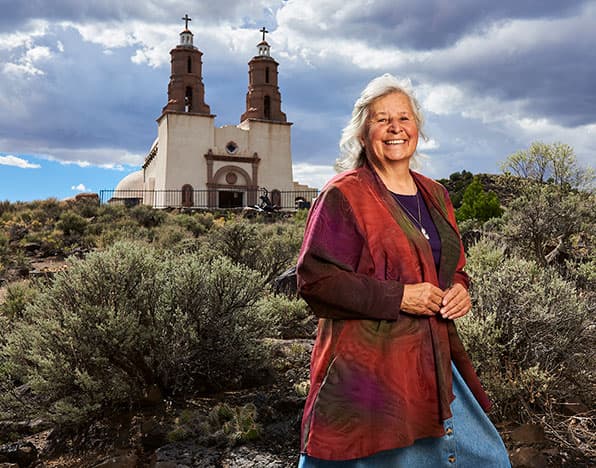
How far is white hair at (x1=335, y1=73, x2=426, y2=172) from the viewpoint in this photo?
224cm

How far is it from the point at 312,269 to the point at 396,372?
440 millimetres

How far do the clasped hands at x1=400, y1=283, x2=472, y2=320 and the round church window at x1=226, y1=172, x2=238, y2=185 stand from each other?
32.0m

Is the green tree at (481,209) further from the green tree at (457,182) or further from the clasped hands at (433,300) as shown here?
the clasped hands at (433,300)

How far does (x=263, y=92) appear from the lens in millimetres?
35531

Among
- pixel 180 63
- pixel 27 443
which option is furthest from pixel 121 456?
pixel 180 63

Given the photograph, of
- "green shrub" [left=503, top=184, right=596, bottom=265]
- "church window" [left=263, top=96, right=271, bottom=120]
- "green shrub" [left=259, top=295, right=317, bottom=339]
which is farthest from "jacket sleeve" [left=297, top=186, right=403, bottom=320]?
"church window" [left=263, top=96, right=271, bottom=120]

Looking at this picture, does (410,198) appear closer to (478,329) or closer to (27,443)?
(478,329)

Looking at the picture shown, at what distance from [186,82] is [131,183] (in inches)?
351

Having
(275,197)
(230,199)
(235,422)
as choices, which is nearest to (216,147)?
(230,199)

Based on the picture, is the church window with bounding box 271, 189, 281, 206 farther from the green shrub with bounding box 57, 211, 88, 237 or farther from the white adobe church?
the green shrub with bounding box 57, 211, 88, 237

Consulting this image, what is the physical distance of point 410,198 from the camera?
89.1 inches

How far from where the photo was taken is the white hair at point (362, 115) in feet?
7.35

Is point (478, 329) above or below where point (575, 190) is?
below

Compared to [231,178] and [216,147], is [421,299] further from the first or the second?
[216,147]
